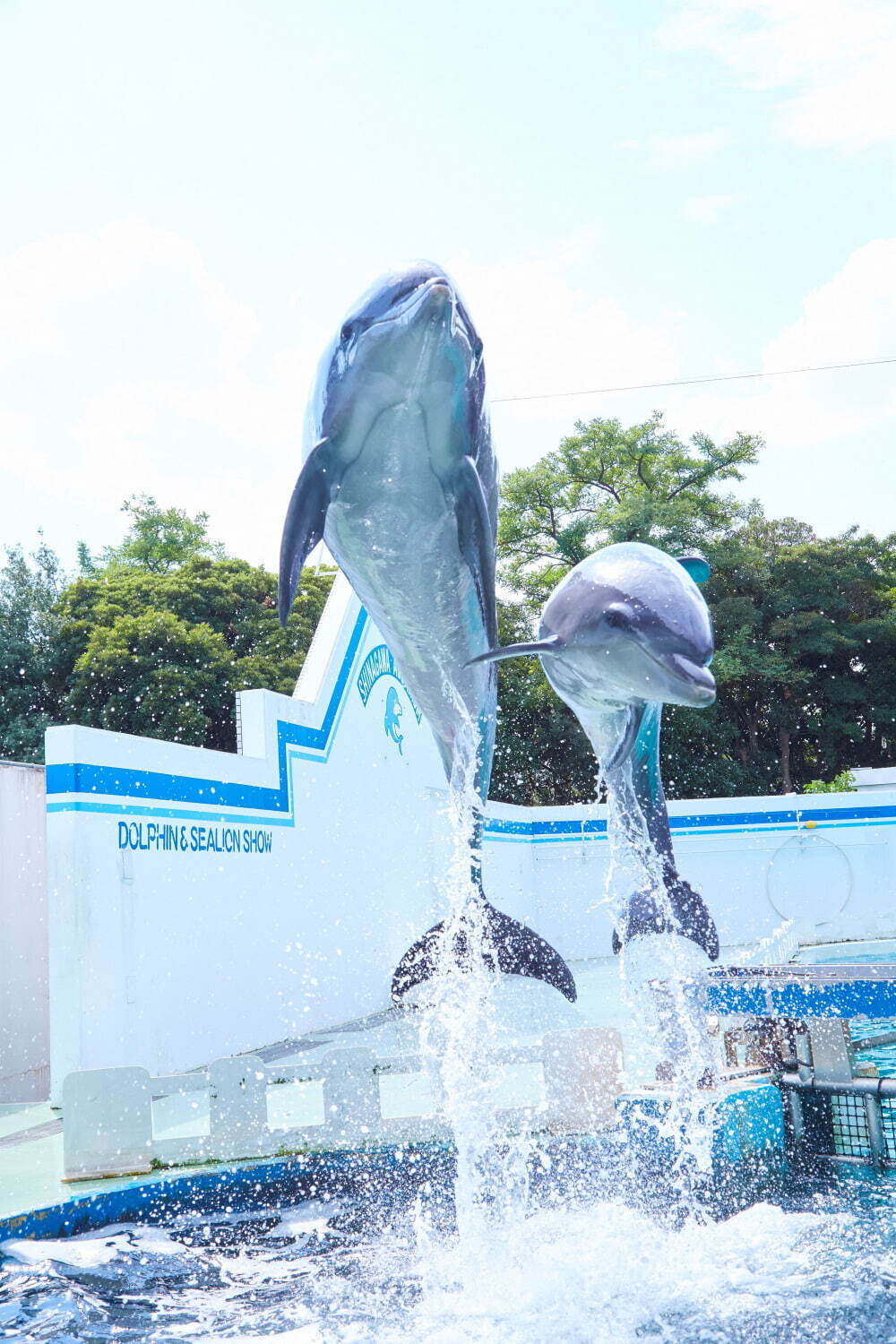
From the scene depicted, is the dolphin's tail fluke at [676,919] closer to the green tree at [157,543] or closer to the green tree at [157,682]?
the green tree at [157,682]

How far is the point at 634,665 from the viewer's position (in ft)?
14.6

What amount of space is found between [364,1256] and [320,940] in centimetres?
579

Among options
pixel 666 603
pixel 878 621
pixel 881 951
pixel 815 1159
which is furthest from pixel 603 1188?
pixel 878 621

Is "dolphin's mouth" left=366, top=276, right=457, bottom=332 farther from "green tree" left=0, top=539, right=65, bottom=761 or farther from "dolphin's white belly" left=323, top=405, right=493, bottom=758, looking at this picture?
"green tree" left=0, top=539, right=65, bottom=761

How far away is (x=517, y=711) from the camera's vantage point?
23.6 m

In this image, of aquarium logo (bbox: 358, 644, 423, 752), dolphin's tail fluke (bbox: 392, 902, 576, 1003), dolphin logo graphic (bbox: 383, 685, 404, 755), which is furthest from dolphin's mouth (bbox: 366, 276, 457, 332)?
dolphin logo graphic (bbox: 383, 685, 404, 755)

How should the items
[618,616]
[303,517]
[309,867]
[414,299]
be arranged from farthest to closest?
[309,867] < [618,616] < [303,517] < [414,299]

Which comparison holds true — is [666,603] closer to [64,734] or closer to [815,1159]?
[815,1159]

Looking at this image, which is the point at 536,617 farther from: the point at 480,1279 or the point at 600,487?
the point at 480,1279

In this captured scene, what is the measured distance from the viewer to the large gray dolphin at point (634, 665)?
4.32 meters

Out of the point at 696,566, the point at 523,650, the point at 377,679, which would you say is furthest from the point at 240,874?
the point at 523,650

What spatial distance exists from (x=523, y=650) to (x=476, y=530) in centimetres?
53

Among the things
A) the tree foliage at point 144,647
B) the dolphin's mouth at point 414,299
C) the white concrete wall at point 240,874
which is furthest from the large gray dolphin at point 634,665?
the tree foliage at point 144,647

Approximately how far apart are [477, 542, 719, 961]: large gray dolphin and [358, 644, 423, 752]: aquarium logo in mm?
6621
